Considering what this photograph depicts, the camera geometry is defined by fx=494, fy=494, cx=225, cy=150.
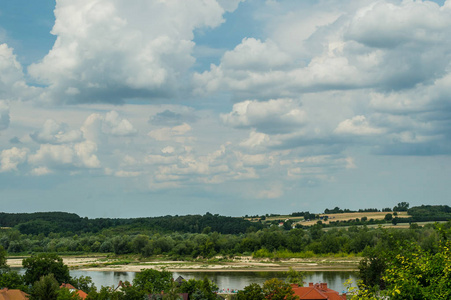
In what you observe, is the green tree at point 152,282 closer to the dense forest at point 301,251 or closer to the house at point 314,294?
the dense forest at point 301,251

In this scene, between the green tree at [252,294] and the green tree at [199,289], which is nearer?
the green tree at [252,294]

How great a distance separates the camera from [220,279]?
95.0 metres

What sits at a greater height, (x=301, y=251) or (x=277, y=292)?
(x=277, y=292)

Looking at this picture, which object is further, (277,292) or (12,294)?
(12,294)

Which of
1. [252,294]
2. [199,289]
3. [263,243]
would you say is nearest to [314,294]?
[252,294]

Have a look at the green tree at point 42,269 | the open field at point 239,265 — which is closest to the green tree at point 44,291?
the green tree at point 42,269

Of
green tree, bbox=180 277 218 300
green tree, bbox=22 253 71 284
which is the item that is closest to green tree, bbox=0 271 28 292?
green tree, bbox=22 253 71 284

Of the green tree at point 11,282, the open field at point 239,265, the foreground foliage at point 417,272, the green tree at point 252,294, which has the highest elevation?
the foreground foliage at point 417,272

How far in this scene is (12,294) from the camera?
173ft

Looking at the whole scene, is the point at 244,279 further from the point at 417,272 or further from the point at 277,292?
the point at 417,272

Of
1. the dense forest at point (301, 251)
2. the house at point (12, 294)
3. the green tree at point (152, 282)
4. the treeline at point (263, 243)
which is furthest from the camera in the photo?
the treeline at point (263, 243)

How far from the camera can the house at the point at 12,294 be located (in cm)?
5054

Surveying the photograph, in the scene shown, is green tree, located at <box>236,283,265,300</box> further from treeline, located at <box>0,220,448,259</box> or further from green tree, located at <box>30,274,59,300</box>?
treeline, located at <box>0,220,448,259</box>

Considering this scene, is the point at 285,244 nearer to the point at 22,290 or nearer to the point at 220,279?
the point at 220,279
